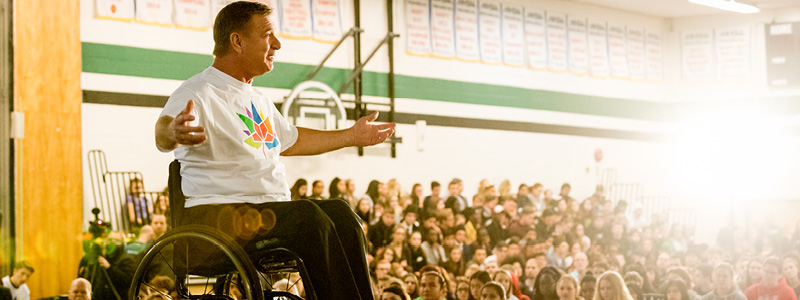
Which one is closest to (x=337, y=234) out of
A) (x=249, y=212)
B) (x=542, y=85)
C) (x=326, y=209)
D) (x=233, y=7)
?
(x=326, y=209)

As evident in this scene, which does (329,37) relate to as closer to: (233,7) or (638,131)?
(638,131)

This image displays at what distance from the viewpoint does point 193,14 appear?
29.8ft

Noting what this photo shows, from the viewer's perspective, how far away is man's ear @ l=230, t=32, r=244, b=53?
2.57 meters

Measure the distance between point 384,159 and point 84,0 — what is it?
12.8 ft

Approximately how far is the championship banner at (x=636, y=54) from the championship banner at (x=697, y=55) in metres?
0.80

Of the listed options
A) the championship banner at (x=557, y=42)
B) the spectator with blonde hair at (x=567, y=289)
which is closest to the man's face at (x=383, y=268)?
the spectator with blonde hair at (x=567, y=289)

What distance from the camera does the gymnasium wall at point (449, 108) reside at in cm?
852

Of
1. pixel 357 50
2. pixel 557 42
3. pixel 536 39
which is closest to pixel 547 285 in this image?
pixel 357 50

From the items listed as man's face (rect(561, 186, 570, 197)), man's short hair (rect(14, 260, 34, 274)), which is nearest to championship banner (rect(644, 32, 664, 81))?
man's face (rect(561, 186, 570, 197))

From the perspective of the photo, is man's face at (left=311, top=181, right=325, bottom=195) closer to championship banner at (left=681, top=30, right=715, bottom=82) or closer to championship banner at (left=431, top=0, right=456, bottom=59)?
championship banner at (left=431, top=0, right=456, bottom=59)

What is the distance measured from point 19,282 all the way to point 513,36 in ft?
24.1

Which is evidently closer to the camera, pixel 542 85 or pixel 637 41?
pixel 542 85

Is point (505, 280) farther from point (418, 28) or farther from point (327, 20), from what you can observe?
point (418, 28)

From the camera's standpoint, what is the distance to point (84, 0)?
323 inches
